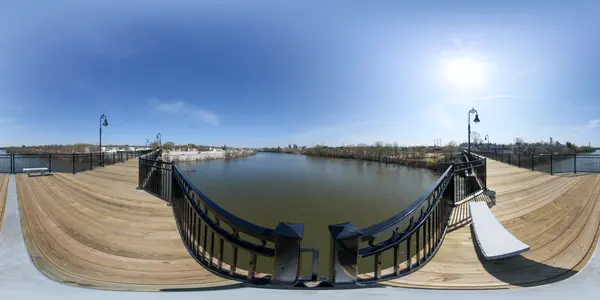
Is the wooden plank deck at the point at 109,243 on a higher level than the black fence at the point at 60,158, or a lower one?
lower

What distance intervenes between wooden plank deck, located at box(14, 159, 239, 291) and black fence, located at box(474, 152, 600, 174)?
11.3m

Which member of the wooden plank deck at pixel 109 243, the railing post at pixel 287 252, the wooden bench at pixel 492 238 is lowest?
the wooden plank deck at pixel 109 243

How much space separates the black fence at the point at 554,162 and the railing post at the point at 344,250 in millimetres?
10163

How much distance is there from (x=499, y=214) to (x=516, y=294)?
8.14ft

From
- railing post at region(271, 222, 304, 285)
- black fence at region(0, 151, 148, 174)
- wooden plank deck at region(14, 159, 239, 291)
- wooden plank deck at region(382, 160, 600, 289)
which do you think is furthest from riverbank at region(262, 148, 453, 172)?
black fence at region(0, 151, 148, 174)

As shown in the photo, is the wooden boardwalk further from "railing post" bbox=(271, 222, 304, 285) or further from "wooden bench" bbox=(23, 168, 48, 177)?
"wooden bench" bbox=(23, 168, 48, 177)

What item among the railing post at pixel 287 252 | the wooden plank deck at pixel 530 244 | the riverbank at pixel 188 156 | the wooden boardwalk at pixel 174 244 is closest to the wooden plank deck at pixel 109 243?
the wooden boardwalk at pixel 174 244

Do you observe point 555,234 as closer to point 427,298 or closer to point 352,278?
point 427,298

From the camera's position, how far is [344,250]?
133cm

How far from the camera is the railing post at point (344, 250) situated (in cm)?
131

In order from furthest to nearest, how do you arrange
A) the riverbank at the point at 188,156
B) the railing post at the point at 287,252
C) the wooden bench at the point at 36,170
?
the riverbank at the point at 188,156 → the wooden bench at the point at 36,170 → the railing post at the point at 287,252

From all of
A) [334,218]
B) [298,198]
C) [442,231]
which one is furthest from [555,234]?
[298,198]

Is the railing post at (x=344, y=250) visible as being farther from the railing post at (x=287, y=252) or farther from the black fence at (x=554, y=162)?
the black fence at (x=554, y=162)

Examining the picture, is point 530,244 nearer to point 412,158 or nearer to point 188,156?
point 412,158
